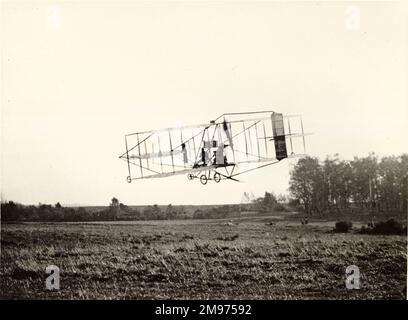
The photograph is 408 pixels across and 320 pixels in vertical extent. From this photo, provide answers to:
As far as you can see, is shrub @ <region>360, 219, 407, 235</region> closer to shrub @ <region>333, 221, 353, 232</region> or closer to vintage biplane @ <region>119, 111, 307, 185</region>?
shrub @ <region>333, 221, 353, 232</region>

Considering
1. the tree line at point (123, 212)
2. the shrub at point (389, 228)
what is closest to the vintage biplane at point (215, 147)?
the tree line at point (123, 212)

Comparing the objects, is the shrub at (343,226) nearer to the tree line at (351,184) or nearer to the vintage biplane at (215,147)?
the tree line at (351,184)

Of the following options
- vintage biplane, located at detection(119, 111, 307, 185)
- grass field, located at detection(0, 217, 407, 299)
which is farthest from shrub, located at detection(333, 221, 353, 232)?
vintage biplane, located at detection(119, 111, 307, 185)
